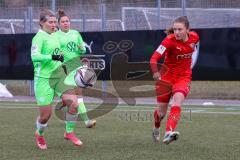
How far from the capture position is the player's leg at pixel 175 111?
901cm

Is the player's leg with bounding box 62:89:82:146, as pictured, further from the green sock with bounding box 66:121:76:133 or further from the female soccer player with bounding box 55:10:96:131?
→ the female soccer player with bounding box 55:10:96:131

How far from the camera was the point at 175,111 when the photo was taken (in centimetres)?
934

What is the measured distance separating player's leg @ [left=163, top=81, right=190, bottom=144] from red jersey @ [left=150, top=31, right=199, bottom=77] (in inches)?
9.0

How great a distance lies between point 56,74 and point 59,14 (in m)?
2.32

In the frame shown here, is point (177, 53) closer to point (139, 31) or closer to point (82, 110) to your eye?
point (82, 110)

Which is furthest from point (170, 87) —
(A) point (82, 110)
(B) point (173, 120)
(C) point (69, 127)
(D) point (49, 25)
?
(A) point (82, 110)

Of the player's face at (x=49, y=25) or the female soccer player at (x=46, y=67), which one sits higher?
the player's face at (x=49, y=25)

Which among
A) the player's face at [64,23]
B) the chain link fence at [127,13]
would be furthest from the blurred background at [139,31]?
the player's face at [64,23]

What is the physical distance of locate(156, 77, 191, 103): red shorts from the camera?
9636mm

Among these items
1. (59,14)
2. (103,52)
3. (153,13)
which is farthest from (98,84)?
(59,14)

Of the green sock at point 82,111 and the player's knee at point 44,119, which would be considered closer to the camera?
the player's knee at point 44,119

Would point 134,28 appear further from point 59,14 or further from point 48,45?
point 48,45

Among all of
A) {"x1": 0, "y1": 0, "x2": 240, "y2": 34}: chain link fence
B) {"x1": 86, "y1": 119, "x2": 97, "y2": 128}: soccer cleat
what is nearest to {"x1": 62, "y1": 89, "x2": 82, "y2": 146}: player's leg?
{"x1": 86, "y1": 119, "x2": 97, "y2": 128}: soccer cleat

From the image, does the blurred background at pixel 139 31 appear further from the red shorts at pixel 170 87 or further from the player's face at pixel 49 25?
the player's face at pixel 49 25
